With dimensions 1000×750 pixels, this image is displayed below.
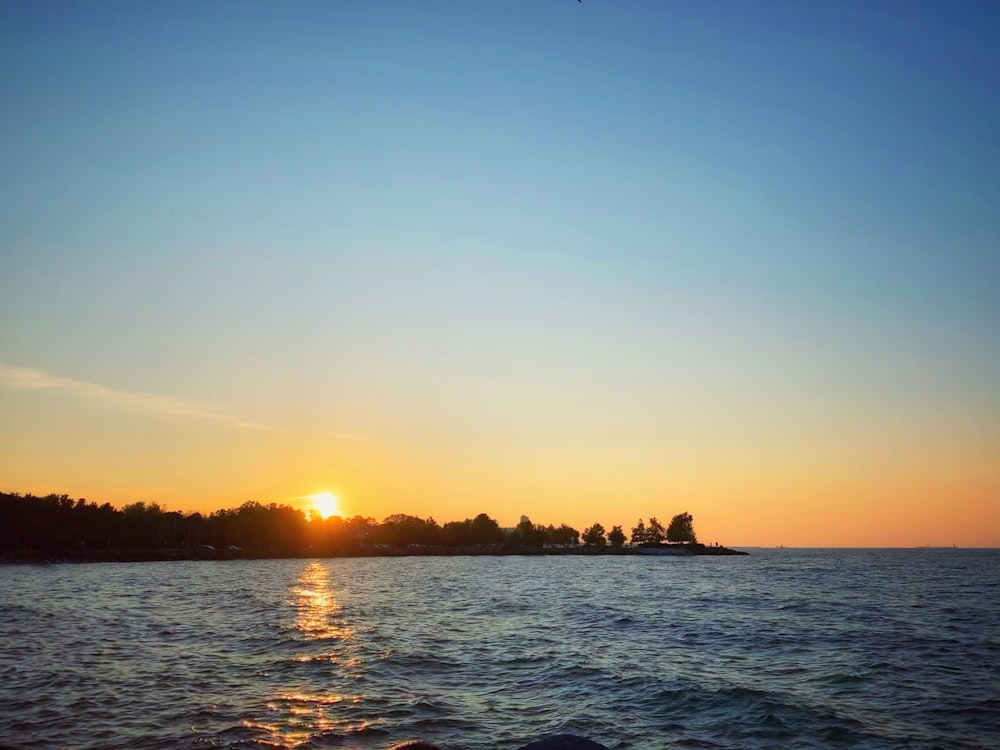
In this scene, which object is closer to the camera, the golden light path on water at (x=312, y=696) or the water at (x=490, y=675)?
the golden light path on water at (x=312, y=696)

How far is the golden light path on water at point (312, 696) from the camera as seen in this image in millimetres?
22578

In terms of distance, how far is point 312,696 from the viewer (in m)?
27.7

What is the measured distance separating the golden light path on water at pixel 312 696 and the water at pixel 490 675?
0.13 m

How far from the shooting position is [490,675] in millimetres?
32812

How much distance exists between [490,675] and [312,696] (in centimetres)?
888

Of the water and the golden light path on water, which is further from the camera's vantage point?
the water

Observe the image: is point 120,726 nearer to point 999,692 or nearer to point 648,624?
point 999,692

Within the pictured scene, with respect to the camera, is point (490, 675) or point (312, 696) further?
point (490, 675)

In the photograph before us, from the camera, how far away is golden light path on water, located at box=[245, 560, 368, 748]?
74.1ft

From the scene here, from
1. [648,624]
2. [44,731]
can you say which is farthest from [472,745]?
[648,624]

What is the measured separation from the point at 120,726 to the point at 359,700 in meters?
8.44

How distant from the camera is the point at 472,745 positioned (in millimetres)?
21641

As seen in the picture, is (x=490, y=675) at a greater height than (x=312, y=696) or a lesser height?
lesser

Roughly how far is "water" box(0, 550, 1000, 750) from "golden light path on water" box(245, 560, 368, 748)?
132 mm
